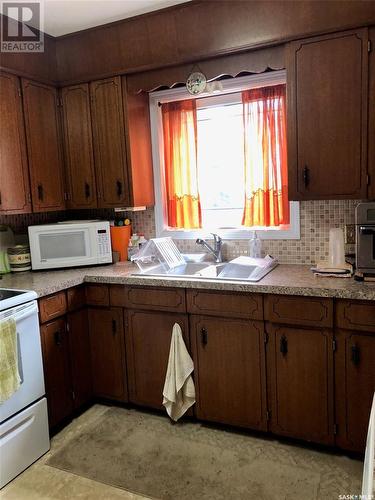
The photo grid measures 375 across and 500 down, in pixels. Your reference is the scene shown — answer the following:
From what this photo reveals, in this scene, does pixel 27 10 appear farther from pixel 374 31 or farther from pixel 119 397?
pixel 119 397

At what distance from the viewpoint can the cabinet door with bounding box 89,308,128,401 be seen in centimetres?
271

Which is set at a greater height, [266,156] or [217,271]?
[266,156]

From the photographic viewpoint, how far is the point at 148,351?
2.62 metres

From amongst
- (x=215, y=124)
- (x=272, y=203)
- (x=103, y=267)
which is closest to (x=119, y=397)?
(x=103, y=267)

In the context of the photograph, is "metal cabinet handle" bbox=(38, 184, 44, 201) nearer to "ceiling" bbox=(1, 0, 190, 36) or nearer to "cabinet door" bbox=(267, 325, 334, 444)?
"ceiling" bbox=(1, 0, 190, 36)

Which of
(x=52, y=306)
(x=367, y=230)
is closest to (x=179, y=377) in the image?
(x=52, y=306)

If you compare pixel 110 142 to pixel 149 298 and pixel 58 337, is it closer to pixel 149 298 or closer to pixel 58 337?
pixel 149 298

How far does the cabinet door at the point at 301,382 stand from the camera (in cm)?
216

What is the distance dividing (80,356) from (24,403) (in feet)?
1.82

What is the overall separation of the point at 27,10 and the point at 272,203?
194 centimetres

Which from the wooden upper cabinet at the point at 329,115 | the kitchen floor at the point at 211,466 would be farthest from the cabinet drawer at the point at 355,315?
the kitchen floor at the point at 211,466

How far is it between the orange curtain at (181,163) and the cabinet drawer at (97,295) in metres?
0.81

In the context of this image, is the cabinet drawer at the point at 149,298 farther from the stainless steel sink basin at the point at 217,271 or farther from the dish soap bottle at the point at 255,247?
the dish soap bottle at the point at 255,247

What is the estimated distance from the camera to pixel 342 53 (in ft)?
7.15
